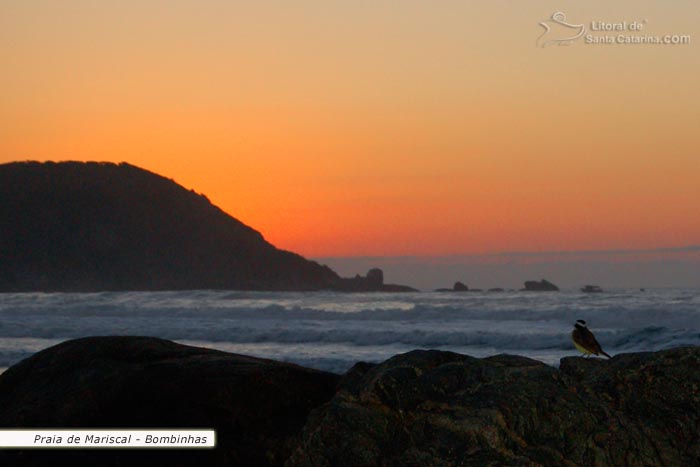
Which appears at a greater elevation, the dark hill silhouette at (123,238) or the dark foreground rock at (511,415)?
the dark hill silhouette at (123,238)

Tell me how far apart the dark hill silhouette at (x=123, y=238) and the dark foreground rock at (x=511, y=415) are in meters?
144

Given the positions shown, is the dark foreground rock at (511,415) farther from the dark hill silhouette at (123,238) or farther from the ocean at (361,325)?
the dark hill silhouette at (123,238)

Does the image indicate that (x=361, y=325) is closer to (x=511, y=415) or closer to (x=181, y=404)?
(x=181, y=404)

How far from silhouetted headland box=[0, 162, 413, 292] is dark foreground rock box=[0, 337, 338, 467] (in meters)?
135

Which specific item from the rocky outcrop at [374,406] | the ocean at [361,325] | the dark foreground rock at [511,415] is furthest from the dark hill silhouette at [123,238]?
the dark foreground rock at [511,415]

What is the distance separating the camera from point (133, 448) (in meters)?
7.55

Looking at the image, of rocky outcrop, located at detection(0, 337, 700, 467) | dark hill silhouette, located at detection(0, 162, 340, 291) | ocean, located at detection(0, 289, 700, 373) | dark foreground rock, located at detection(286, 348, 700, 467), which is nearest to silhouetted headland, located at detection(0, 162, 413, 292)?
dark hill silhouette, located at detection(0, 162, 340, 291)

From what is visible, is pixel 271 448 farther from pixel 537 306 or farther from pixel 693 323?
pixel 537 306

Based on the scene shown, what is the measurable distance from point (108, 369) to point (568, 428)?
175 inches

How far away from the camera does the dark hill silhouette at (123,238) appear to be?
150 meters

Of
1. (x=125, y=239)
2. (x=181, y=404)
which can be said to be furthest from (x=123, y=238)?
(x=181, y=404)

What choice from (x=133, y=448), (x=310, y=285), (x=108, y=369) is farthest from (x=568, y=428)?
(x=310, y=285)

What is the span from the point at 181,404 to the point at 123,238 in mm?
155697

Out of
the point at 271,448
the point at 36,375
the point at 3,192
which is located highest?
the point at 3,192
